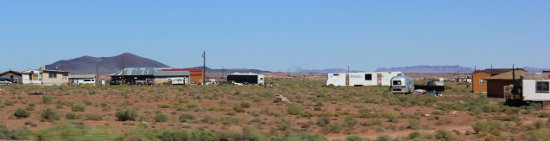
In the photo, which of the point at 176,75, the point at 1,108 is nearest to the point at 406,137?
the point at 1,108

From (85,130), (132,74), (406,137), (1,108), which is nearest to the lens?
(85,130)

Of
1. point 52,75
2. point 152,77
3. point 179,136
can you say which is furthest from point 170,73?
point 179,136

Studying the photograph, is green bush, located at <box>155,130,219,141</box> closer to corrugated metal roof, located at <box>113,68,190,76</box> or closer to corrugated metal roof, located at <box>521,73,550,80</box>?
corrugated metal roof, located at <box>521,73,550,80</box>

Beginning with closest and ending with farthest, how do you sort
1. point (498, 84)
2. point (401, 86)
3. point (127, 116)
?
Result: point (127, 116) < point (498, 84) < point (401, 86)

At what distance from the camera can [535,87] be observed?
36688 millimetres

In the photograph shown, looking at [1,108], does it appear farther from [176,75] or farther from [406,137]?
[176,75]

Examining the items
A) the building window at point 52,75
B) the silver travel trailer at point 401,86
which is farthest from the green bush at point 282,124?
the building window at point 52,75

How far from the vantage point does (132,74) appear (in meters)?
98.4

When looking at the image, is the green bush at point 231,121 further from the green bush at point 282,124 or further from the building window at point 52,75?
the building window at point 52,75

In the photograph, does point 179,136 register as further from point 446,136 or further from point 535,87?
point 535,87

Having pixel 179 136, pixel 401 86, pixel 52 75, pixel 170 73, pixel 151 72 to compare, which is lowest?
pixel 179 136

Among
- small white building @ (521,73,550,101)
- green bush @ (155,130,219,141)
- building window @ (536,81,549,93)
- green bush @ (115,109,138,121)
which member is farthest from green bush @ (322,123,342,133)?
building window @ (536,81,549,93)

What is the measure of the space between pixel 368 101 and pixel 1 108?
24.6m

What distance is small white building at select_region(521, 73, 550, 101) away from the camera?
36.3m
